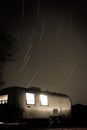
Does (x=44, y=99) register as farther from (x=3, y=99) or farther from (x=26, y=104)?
(x=3, y=99)

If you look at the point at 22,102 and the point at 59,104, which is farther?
the point at 59,104

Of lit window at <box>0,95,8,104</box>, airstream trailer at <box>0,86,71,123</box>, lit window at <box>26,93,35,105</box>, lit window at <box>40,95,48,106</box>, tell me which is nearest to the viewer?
airstream trailer at <box>0,86,71,123</box>

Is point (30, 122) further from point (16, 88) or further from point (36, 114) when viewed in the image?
Result: point (16, 88)

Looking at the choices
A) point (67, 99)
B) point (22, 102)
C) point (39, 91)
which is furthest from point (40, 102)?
point (67, 99)

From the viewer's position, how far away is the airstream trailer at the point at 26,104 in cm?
1912

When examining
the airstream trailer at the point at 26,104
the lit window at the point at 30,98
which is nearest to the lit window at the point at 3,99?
the airstream trailer at the point at 26,104

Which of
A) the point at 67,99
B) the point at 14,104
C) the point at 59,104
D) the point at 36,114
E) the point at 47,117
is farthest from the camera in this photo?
the point at 67,99

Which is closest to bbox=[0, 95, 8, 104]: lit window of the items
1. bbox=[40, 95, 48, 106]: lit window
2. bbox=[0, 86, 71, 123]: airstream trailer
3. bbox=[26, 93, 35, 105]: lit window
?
bbox=[0, 86, 71, 123]: airstream trailer

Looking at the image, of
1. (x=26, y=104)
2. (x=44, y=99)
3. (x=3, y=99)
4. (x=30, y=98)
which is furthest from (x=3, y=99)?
(x=44, y=99)

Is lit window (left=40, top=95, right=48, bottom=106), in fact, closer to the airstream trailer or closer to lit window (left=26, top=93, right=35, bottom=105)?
the airstream trailer

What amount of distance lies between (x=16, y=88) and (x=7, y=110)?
5.34 ft

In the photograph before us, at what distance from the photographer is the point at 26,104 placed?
64.5 feet

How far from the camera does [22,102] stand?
19.3m

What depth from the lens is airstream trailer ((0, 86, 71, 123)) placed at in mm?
19125
